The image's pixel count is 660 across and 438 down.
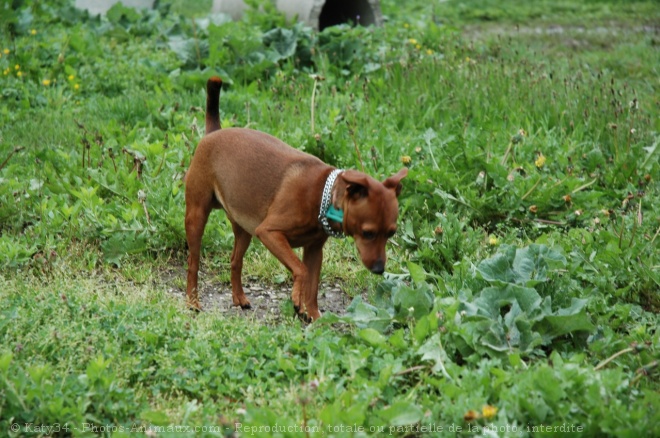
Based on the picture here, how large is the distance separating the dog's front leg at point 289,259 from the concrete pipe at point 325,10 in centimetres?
511

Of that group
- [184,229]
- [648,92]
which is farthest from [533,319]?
[648,92]

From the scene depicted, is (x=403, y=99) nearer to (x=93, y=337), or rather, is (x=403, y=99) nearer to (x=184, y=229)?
(x=184, y=229)

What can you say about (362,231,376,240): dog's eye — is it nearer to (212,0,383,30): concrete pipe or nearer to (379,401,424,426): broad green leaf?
(379,401,424,426): broad green leaf

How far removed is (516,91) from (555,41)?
421cm

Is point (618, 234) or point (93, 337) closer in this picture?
point (93, 337)

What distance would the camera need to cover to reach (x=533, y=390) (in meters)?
3.39

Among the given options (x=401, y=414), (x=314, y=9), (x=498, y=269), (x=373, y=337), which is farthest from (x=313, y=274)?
(x=314, y=9)

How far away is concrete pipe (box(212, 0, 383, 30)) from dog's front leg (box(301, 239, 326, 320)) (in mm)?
4910

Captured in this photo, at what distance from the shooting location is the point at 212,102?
532 centimetres

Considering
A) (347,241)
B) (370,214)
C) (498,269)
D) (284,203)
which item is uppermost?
(370,214)

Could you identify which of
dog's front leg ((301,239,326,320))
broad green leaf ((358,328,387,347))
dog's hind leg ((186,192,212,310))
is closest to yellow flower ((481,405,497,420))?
broad green leaf ((358,328,387,347))

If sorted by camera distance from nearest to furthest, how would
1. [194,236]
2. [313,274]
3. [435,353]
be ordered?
[435,353]
[313,274]
[194,236]

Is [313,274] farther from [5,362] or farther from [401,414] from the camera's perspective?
[5,362]

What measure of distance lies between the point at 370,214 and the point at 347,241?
1606 millimetres
